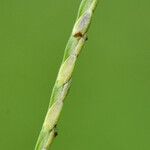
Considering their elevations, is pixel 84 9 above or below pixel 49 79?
below

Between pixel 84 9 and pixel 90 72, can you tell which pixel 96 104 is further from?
pixel 84 9

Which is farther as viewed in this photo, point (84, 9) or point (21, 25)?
point (21, 25)

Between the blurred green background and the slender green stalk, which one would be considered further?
the blurred green background

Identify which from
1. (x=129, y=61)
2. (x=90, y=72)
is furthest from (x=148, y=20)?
(x=90, y=72)

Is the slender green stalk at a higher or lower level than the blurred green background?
lower

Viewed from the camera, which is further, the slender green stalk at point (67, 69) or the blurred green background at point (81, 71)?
the blurred green background at point (81, 71)
